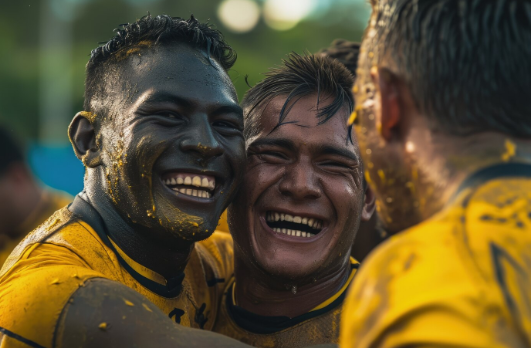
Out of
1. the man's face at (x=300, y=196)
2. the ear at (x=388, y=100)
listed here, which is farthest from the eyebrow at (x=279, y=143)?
the ear at (x=388, y=100)

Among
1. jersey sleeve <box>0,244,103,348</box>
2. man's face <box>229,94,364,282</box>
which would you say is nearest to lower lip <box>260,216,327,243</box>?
man's face <box>229,94,364,282</box>

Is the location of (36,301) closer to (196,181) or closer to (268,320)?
(196,181)

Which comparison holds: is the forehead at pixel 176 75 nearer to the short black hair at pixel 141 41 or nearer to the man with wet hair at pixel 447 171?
the short black hair at pixel 141 41

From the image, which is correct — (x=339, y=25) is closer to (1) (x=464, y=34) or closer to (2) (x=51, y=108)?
(2) (x=51, y=108)

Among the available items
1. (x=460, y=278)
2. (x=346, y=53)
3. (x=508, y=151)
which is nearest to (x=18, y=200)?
(x=346, y=53)

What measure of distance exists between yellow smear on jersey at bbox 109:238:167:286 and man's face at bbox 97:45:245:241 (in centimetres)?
17

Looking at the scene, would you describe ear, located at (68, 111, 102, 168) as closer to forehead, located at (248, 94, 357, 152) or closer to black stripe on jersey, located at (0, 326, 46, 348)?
forehead, located at (248, 94, 357, 152)

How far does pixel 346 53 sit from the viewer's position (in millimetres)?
5496

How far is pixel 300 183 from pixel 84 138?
1.15 meters

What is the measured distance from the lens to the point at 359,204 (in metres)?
3.76

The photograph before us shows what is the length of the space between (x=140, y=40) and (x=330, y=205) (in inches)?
52.1

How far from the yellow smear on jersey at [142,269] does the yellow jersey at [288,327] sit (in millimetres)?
528

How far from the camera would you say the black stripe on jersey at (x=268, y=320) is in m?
3.62

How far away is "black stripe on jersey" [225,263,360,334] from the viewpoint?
3625 millimetres
